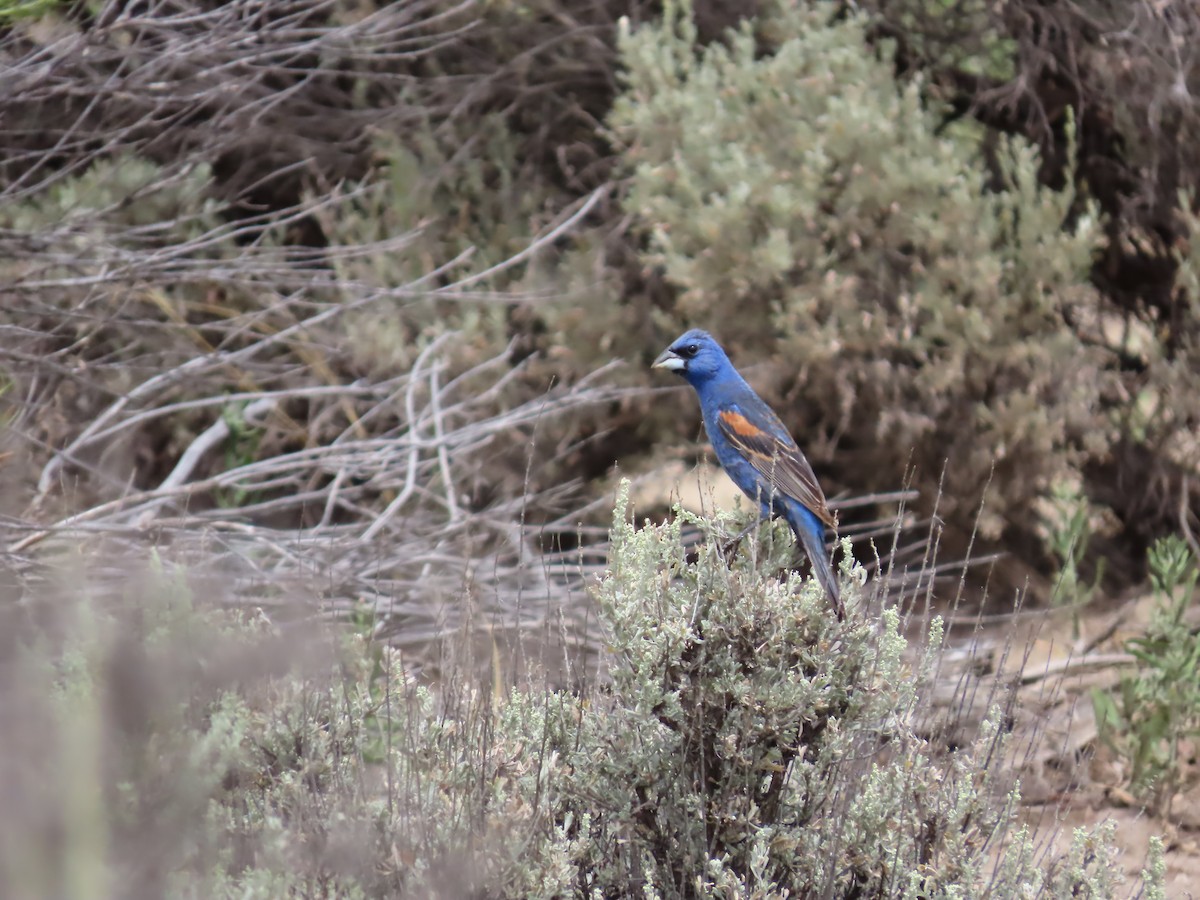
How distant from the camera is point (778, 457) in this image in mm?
4418

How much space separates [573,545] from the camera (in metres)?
7.59

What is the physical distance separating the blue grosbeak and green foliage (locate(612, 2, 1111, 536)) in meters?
1.65

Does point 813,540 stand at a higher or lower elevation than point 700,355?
lower

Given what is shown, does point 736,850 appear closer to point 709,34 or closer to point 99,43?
point 99,43

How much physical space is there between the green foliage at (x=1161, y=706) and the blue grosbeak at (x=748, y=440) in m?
1.49

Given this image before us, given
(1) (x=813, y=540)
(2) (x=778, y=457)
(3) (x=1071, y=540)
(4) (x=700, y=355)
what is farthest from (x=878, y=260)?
(1) (x=813, y=540)

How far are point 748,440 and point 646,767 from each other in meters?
1.62

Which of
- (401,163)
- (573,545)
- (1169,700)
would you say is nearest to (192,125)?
(401,163)

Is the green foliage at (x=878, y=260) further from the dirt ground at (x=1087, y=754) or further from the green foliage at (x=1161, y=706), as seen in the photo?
the green foliage at (x=1161, y=706)

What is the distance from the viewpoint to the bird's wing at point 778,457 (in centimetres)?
446

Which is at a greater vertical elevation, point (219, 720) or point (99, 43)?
point (99, 43)

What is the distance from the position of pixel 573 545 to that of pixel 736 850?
4308mm

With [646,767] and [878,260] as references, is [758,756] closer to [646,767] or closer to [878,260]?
[646,767]

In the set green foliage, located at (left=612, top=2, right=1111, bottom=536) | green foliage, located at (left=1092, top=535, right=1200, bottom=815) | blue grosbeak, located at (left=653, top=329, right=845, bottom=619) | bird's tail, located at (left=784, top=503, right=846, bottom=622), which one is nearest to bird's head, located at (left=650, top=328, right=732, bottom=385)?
blue grosbeak, located at (left=653, top=329, right=845, bottom=619)
